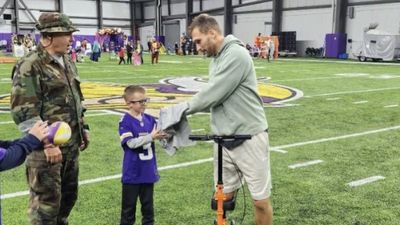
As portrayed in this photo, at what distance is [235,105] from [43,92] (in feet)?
4.94

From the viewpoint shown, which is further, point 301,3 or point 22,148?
point 301,3

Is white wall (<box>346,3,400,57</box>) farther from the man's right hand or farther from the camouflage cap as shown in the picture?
the man's right hand

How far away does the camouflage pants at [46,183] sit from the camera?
388cm

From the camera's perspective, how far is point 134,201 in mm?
4609

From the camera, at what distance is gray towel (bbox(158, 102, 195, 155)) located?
357 centimetres

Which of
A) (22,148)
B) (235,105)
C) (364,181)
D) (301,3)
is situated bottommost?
(364,181)

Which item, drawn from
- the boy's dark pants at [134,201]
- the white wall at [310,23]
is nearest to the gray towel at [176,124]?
the boy's dark pants at [134,201]

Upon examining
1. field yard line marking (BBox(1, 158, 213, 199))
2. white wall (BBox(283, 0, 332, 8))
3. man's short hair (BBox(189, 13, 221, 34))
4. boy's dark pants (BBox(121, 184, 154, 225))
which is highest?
white wall (BBox(283, 0, 332, 8))

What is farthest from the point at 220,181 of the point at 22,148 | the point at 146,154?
the point at 22,148

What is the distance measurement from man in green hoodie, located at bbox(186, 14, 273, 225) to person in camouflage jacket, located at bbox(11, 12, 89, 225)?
1.07m

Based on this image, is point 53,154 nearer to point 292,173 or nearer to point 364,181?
point 292,173

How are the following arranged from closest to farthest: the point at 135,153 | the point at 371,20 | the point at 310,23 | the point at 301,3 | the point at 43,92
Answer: the point at 43,92
the point at 135,153
the point at 371,20
the point at 310,23
the point at 301,3

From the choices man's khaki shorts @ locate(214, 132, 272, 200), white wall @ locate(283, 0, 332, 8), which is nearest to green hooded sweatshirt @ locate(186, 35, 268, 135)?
man's khaki shorts @ locate(214, 132, 272, 200)

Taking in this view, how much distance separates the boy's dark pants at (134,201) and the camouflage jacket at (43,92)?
2.42 feet
